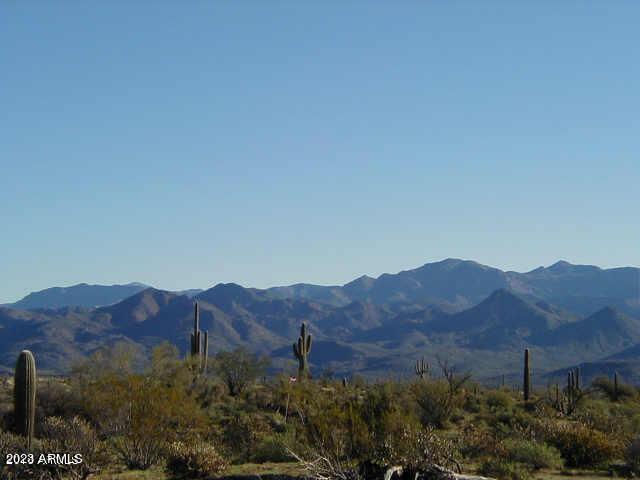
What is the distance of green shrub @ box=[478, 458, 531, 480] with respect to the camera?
711 inches

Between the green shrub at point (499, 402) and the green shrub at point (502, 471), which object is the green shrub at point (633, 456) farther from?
the green shrub at point (499, 402)

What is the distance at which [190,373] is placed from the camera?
38375mm

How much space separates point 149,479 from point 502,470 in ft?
24.5

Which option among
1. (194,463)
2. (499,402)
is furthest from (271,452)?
Result: (499,402)

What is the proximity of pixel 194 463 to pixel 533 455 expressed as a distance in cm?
789

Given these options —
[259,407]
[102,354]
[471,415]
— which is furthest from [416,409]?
[102,354]

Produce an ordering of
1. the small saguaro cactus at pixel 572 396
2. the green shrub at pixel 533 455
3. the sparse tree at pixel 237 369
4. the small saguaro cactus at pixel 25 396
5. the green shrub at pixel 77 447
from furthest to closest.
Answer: the sparse tree at pixel 237 369 → the small saguaro cactus at pixel 572 396 → the small saguaro cactus at pixel 25 396 → the green shrub at pixel 533 455 → the green shrub at pixel 77 447

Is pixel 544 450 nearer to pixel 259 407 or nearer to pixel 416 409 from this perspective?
pixel 416 409

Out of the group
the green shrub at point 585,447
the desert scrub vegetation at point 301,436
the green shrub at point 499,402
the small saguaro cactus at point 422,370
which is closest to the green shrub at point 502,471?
the desert scrub vegetation at point 301,436

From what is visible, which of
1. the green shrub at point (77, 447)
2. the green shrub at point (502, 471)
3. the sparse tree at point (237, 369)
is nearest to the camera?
the green shrub at point (77, 447)

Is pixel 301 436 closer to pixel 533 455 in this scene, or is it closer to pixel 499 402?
pixel 533 455

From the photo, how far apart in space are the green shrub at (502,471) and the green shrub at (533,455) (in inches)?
58.1

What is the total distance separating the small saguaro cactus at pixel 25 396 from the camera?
68.1ft

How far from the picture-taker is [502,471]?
18234 millimetres
